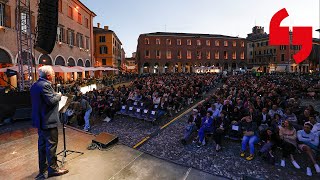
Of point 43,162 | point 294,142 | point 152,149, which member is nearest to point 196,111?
point 152,149

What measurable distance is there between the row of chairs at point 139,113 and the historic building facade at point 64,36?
7.36 meters

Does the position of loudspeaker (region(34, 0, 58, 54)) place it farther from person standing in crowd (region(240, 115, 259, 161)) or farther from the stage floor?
person standing in crowd (region(240, 115, 259, 161))

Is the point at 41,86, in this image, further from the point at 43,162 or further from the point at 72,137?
the point at 72,137

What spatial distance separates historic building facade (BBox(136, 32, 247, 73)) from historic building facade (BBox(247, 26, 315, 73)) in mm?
9382

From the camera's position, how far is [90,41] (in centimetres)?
Answer: 3600

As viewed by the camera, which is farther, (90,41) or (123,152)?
(90,41)

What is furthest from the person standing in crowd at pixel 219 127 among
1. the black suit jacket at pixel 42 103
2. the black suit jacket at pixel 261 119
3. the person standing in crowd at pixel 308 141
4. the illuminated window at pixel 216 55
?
the illuminated window at pixel 216 55

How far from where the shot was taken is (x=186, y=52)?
62.0 meters

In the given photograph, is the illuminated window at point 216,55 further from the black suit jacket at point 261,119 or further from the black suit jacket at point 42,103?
the black suit jacket at point 42,103

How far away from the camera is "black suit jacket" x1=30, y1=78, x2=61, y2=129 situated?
134 inches

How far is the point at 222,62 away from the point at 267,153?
62.7m

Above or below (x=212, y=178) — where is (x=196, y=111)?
above

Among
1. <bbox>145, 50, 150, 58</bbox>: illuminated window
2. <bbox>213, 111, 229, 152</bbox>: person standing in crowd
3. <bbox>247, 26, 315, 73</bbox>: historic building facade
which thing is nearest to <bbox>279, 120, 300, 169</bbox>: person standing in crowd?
<bbox>213, 111, 229, 152</bbox>: person standing in crowd

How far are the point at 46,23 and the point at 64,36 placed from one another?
21659 mm
